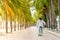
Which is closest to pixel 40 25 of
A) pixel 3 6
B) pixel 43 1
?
pixel 3 6

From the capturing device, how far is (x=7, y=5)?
1077 inches

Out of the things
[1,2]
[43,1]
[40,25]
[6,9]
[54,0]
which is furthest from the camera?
[54,0]

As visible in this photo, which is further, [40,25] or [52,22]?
[52,22]

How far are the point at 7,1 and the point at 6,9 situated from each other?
3.64ft

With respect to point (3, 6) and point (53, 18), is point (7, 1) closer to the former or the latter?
point (3, 6)

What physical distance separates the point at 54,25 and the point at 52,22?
98cm

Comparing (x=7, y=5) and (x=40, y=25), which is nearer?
(x=40, y=25)

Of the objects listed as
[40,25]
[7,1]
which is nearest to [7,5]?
[7,1]

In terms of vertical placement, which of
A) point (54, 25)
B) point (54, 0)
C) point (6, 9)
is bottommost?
point (54, 25)

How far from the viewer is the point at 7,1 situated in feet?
89.7

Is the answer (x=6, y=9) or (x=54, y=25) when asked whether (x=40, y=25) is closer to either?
(x=6, y=9)

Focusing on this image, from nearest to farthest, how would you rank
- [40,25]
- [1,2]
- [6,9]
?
[40,25], [1,2], [6,9]

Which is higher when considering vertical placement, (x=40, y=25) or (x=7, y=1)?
(x=7, y=1)

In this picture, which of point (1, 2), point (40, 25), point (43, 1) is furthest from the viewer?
point (43, 1)
